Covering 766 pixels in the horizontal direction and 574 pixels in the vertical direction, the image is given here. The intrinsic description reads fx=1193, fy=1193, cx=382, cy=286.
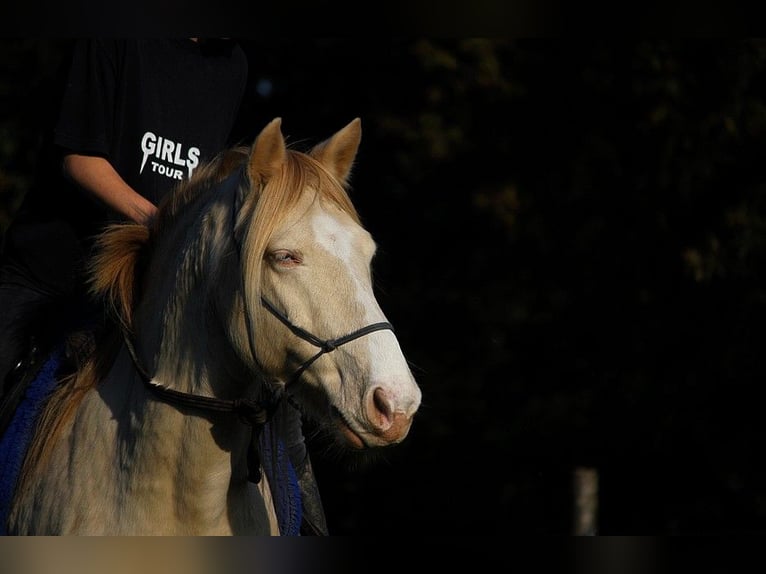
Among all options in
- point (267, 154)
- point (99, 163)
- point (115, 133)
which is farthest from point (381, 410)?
point (115, 133)

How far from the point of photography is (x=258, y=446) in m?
3.11

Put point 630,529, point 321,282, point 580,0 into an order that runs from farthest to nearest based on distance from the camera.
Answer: point 630,529
point 580,0
point 321,282

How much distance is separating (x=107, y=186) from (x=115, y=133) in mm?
304

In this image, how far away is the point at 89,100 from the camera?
3.51 m

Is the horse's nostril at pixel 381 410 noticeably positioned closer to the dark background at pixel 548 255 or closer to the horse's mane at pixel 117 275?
the horse's mane at pixel 117 275

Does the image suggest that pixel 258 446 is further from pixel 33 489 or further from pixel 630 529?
pixel 630 529

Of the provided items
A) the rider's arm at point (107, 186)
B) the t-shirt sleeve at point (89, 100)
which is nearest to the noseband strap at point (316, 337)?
the rider's arm at point (107, 186)

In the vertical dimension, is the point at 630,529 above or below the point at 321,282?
below

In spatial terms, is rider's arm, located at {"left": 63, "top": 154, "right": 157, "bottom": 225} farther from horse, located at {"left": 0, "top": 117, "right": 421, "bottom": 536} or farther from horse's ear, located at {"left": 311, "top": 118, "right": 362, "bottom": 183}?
horse's ear, located at {"left": 311, "top": 118, "right": 362, "bottom": 183}

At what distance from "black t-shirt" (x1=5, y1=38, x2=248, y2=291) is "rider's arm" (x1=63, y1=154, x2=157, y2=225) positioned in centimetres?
4

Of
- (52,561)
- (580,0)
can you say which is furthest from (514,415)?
(52,561)

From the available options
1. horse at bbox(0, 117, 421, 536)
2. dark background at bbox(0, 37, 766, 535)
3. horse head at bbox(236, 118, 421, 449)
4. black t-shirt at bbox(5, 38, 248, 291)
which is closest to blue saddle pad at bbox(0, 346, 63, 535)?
horse at bbox(0, 117, 421, 536)

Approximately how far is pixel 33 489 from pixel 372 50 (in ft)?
21.2

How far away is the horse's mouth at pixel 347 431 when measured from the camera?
2752 mm
